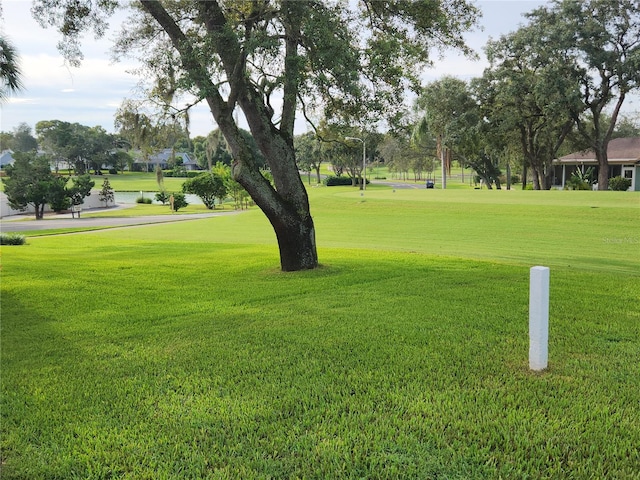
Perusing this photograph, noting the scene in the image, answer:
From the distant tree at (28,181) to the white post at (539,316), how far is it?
47.9m

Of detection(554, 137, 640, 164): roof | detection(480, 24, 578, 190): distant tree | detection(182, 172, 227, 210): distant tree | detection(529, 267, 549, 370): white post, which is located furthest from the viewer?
detection(182, 172, 227, 210): distant tree

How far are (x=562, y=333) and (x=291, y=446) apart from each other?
3.78m

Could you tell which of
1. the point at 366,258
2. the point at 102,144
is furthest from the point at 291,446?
the point at 102,144

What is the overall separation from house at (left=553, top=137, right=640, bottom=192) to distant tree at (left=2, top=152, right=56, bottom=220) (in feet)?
154

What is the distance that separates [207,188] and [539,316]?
5295 cm

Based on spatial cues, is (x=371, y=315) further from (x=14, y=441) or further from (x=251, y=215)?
(x=251, y=215)

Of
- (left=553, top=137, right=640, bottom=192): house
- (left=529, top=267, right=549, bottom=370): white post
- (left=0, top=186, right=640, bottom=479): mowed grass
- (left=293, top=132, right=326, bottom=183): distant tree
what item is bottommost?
(left=0, top=186, right=640, bottom=479): mowed grass

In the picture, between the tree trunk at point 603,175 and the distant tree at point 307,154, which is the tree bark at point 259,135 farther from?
the distant tree at point 307,154

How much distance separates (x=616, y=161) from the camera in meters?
44.3

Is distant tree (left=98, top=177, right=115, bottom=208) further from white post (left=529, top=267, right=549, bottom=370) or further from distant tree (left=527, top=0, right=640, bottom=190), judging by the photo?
white post (left=529, top=267, right=549, bottom=370)

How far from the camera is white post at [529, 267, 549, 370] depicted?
4441mm

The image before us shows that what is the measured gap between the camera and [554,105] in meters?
36.3

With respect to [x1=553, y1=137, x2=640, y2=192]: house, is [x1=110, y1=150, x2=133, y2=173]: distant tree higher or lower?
higher

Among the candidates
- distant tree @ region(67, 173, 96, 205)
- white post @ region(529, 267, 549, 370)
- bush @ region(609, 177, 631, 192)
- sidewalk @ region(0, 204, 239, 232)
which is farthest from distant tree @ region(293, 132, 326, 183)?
white post @ region(529, 267, 549, 370)
